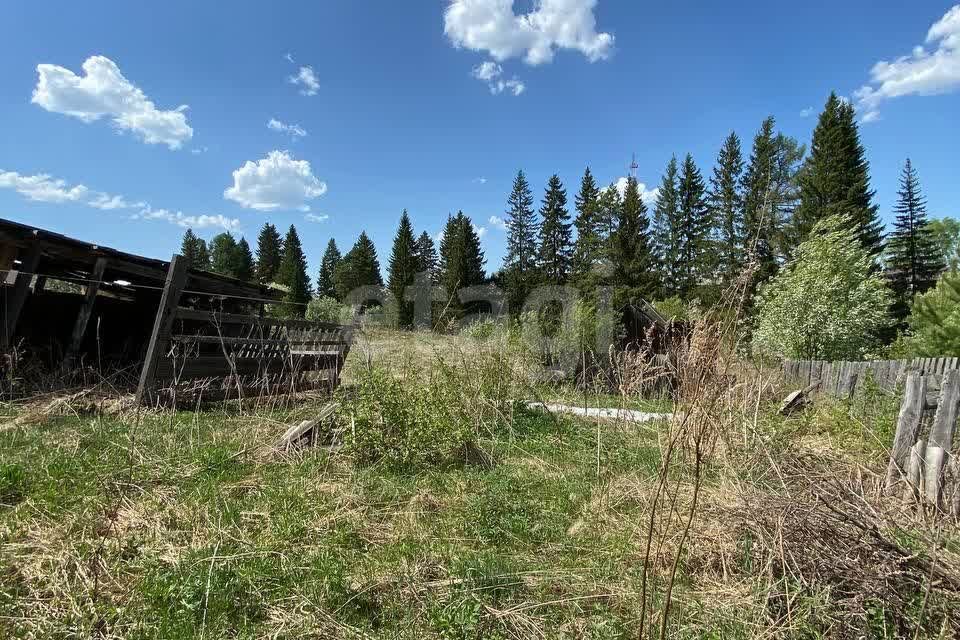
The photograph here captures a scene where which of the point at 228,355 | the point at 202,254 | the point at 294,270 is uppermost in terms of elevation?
the point at 202,254

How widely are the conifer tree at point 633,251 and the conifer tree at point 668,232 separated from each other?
3969mm

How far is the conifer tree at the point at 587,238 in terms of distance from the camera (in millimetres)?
37656

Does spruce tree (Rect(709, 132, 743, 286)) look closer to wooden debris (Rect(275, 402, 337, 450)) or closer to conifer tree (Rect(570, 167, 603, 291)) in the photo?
conifer tree (Rect(570, 167, 603, 291))

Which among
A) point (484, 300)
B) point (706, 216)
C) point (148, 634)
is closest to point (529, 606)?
point (148, 634)

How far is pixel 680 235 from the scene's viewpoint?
40.7 m

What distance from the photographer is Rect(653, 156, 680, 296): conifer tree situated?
131 ft

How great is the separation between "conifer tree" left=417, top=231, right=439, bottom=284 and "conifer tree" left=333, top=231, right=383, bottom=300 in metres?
6.16

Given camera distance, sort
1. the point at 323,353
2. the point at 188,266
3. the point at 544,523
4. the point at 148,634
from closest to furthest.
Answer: the point at 148,634, the point at 544,523, the point at 188,266, the point at 323,353

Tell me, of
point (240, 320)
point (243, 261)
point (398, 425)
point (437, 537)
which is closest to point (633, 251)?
point (240, 320)

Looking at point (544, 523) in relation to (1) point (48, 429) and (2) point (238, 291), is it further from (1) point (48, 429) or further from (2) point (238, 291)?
(2) point (238, 291)

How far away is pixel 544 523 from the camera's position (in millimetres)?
3363

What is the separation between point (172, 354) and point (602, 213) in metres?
39.5

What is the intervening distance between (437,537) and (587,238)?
39294 mm

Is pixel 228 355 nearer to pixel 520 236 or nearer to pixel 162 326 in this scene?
pixel 162 326
